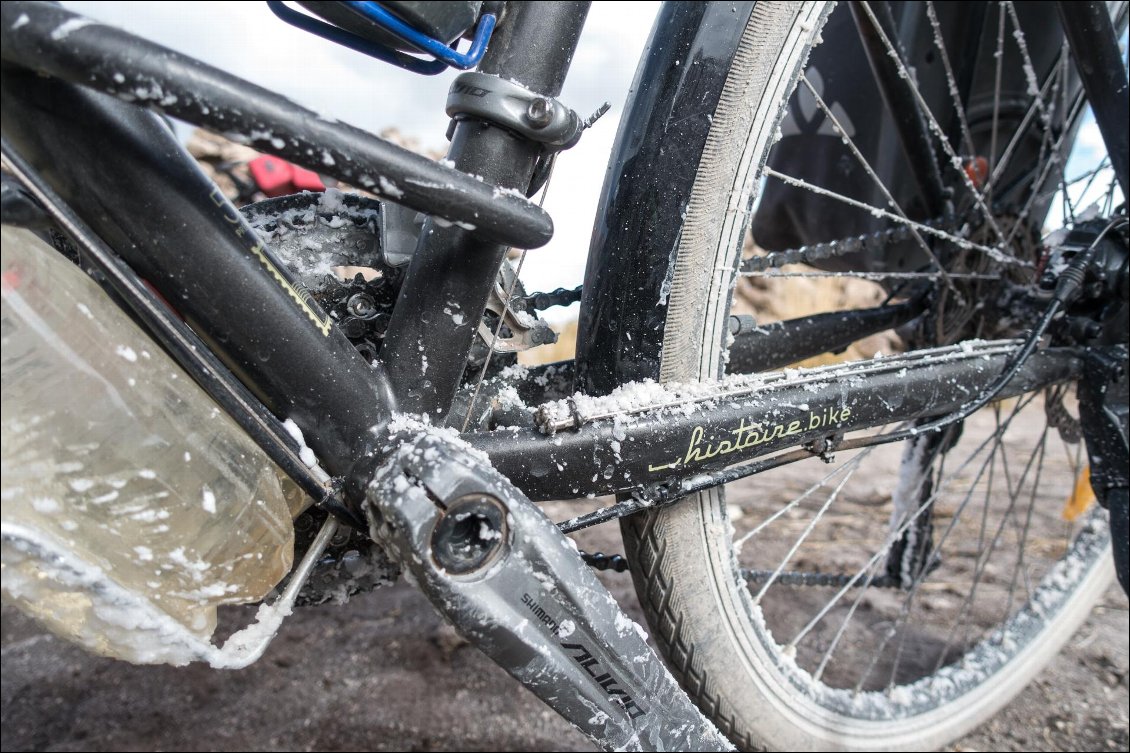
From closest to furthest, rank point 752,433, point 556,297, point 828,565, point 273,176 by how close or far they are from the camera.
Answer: point 752,433, point 556,297, point 828,565, point 273,176

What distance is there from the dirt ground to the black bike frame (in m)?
0.91

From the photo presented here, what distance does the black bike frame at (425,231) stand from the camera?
1.90ft

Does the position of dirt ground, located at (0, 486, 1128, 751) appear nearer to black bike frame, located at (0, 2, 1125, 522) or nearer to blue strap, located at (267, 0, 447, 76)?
black bike frame, located at (0, 2, 1125, 522)

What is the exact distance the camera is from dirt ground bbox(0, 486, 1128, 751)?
1.45 m

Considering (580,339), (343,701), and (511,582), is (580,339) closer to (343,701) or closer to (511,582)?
(511,582)

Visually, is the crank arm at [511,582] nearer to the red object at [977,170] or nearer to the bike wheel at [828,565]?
the bike wheel at [828,565]

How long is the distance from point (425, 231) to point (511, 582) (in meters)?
0.36

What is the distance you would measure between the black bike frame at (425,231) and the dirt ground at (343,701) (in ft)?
2.99

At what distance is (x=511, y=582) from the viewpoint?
2.35ft

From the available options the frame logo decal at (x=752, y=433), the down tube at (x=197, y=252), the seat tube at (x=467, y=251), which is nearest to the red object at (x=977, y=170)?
the frame logo decal at (x=752, y=433)

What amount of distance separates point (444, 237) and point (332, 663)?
1.28m

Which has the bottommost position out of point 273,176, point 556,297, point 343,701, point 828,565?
point 343,701

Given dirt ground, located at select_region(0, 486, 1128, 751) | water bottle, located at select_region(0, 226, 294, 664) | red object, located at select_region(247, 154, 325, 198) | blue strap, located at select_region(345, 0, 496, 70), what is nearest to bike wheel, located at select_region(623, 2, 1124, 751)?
dirt ground, located at select_region(0, 486, 1128, 751)

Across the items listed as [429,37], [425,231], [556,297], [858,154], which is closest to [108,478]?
[425,231]
